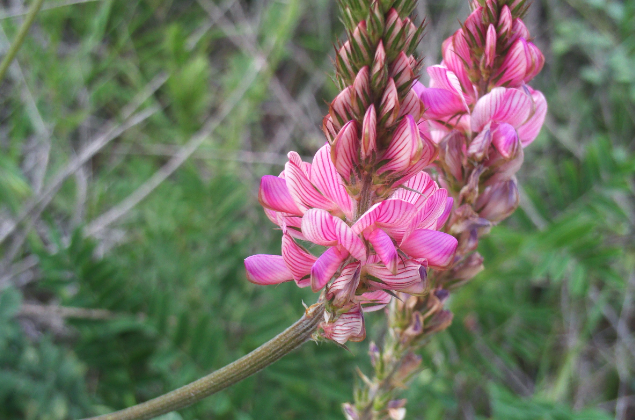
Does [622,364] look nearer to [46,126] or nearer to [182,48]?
[182,48]

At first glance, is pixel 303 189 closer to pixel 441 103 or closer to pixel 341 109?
pixel 341 109

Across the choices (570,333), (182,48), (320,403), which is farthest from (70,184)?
(570,333)

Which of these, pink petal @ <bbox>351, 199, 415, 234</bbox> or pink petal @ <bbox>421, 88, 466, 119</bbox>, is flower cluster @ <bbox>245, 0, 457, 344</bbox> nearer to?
pink petal @ <bbox>351, 199, 415, 234</bbox>

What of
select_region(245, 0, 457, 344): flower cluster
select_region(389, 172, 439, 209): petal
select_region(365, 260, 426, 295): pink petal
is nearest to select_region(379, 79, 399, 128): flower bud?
select_region(245, 0, 457, 344): flower cluster

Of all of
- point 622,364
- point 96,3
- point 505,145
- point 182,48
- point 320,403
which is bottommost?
point 622,364

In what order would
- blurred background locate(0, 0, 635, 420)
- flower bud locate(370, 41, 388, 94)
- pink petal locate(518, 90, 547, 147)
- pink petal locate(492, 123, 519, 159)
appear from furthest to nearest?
blurred background locate(0, 0, 635, 420), pink petal locate(518, 90, 547, 147), pink petal locate(492, 123, 519, 159), flower bud locate(370, 41, 388, 94)

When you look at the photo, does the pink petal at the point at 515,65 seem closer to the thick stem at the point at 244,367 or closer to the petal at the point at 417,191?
the petal at the point at 417,191

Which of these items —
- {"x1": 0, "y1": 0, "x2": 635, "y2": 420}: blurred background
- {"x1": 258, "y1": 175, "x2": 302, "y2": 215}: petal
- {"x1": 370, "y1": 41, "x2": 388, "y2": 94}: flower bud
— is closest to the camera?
{"x1": 370, "y1": 41, "x2": 388, "y2": 94}: flower bud
